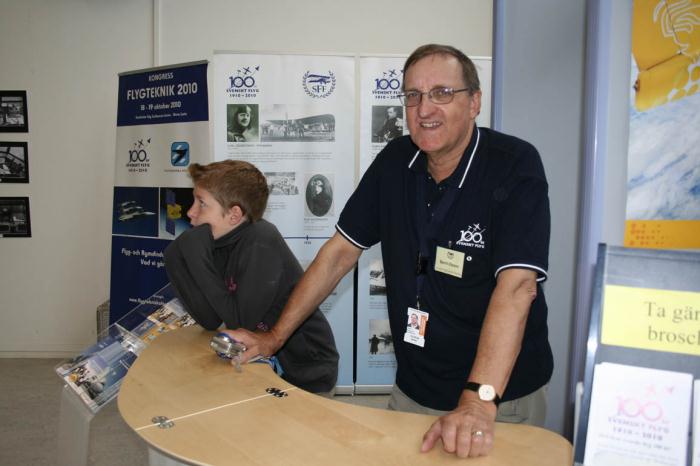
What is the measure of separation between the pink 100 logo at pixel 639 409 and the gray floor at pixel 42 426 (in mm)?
2623

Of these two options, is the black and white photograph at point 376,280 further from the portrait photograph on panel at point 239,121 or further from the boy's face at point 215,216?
the boy's face at point 215,216

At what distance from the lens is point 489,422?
1228 millimetres

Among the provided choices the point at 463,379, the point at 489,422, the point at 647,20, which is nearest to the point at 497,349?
the point at 489,422

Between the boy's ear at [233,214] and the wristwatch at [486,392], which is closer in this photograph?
the wristwatch at [486,392]

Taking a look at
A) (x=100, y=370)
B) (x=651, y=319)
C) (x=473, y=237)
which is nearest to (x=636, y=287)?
(x=651, y=319)

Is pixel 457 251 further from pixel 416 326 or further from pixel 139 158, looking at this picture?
pixel 139 158

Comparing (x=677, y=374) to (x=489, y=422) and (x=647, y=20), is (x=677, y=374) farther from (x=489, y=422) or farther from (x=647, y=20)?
(x=647, y=20)

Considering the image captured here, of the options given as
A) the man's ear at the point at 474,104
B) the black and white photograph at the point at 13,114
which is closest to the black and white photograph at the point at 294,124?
the black and white photograph at the point at 13,114

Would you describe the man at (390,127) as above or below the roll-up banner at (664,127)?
above

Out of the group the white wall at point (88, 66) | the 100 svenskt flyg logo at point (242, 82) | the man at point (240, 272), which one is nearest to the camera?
the man at point (240, 272)

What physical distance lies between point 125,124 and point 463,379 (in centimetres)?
352

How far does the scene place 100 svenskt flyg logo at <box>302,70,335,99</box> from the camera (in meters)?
4.09

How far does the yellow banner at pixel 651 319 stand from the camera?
919 millimetres

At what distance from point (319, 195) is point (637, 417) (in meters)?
3.37
